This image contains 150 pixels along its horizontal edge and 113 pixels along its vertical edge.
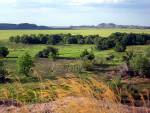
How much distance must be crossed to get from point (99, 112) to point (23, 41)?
371 ft

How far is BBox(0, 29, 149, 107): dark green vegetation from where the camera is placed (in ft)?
16.9

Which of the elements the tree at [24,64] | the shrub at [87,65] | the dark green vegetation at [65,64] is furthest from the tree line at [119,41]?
the tree at [24,64]

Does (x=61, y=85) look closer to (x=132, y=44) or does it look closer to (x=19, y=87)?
(x=19, y=87)

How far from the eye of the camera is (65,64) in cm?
5841

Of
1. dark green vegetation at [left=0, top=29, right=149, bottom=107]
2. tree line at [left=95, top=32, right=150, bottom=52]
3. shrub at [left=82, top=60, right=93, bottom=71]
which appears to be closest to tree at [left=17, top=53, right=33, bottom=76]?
dark green vegetation at [left=0, top=29, right=149, bottom=107]

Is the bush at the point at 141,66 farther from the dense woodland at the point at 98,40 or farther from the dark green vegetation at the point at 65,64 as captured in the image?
the dense woodland at the point at 98,40

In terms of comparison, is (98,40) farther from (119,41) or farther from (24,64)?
(24,64)

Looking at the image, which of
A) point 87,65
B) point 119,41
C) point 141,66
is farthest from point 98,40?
point 141,66

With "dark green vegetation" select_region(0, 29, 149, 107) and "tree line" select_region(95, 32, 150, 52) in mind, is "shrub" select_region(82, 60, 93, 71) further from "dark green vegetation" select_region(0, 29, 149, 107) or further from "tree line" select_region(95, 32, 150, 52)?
"tree line" select_region(95, 32, 150, 52)

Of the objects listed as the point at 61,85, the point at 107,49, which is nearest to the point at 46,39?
the point at 107,49

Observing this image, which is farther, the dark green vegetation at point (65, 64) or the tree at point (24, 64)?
the tree at point (24, 64)

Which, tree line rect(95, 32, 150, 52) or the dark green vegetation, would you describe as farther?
tree line rect(95, 32, 150, 52)

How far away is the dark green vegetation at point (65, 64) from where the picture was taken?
16.9 feet

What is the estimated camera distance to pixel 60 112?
4754mm
